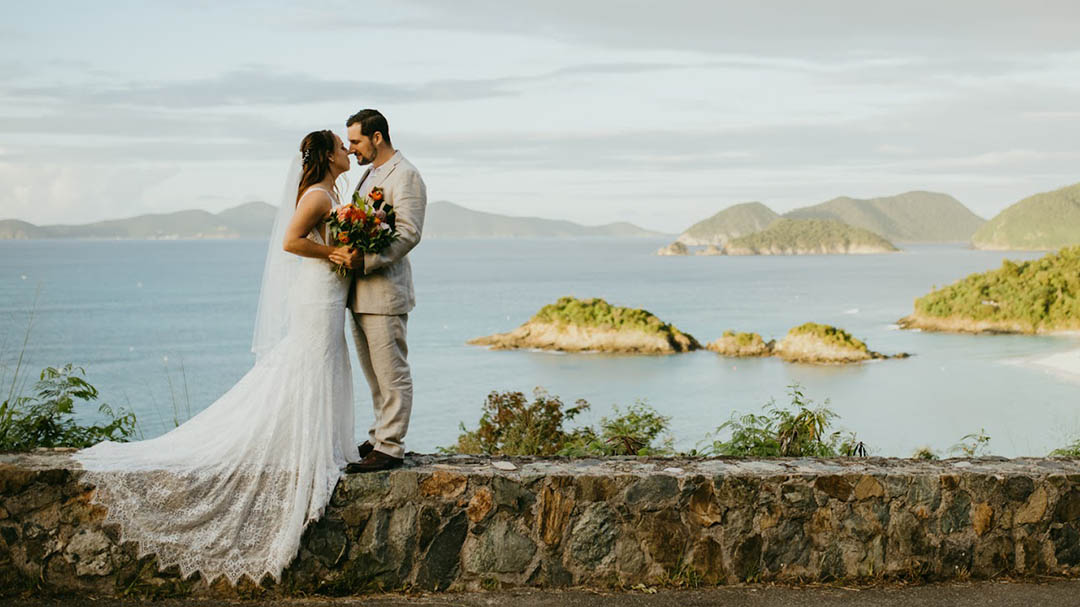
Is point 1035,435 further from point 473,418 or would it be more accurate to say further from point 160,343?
A: point 160,343

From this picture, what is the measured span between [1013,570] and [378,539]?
3384 mm

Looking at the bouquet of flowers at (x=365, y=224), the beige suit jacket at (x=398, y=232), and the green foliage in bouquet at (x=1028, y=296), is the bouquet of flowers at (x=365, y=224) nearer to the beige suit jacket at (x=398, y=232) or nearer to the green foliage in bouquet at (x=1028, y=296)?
the beige suit jacket at (x=398, y=232)

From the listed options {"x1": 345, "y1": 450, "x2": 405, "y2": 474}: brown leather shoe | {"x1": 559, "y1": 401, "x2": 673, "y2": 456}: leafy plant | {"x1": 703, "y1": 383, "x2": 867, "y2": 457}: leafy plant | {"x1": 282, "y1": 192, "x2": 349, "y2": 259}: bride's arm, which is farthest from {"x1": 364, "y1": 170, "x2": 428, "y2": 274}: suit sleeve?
{"x1": 703, "y1": 383, "x2": 867, "y2": 457}: leafy plant

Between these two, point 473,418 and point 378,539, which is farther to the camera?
point 473,418

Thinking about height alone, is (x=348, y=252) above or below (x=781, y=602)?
above

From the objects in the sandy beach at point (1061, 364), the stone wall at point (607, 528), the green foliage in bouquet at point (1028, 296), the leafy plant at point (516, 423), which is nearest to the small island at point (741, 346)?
the sandy beach at point (1061, 364)

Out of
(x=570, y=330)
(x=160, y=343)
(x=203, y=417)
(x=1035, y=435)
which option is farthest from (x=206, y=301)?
(x=203, y=417)

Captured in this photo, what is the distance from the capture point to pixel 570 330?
6150cm

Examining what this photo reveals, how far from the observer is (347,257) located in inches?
194

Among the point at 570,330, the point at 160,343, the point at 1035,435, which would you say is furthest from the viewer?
the point at 160,343

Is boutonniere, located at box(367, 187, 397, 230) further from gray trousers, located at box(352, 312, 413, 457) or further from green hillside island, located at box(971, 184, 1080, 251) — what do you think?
green hillside island, located at box(971, 184, 1080, 251)

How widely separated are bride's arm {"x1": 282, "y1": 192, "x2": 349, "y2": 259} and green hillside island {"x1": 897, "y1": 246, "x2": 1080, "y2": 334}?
6908 cm

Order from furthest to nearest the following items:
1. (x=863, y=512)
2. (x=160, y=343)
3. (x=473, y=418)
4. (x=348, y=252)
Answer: (x=160, y=343) → (x=473, y=418) → (x=863, y=512) → (x=348, y=252)

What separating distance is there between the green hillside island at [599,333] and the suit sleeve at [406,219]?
2197 inches
